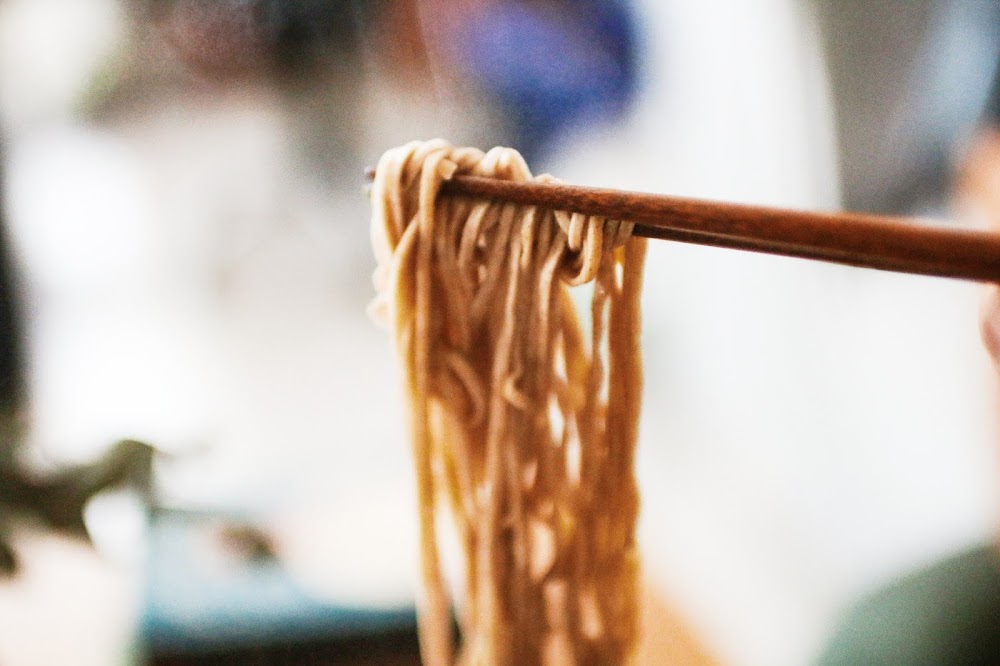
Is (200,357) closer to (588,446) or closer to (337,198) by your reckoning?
(337,198)

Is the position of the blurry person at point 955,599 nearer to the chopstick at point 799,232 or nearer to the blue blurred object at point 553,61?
the blue blurred object at point 553,61

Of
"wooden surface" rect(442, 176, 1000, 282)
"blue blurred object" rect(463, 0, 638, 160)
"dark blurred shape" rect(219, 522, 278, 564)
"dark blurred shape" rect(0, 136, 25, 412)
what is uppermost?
"blue blurred object" rect(463, 0, 638, 160)

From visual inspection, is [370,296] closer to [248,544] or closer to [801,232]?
[248,544]

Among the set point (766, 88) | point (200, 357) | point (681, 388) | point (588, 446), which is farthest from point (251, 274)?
point (588, 446)

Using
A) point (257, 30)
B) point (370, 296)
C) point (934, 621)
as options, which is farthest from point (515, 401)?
point (257, 30)

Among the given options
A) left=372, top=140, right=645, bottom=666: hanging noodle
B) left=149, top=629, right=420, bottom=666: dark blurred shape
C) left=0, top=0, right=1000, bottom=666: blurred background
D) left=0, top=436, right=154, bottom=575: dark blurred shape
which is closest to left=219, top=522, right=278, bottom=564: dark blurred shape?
left=0, top=0, right=1000, bottom=666: blurred background

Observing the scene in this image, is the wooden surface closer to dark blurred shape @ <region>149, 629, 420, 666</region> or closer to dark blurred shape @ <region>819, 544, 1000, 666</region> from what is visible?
dark blurred shape @ <region>149, 629, 420, 666</region>
